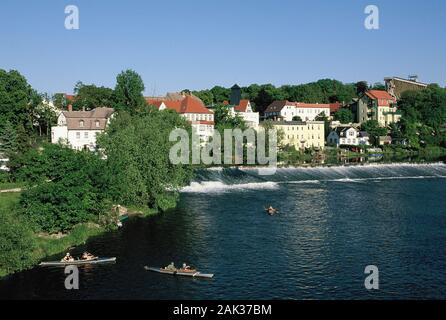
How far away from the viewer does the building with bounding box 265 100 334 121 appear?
13775 centimetres

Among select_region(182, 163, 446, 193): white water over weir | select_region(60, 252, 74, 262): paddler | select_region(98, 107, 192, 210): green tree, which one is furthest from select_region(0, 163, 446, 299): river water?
select_region(182, 163, 446, 193): white water over weir

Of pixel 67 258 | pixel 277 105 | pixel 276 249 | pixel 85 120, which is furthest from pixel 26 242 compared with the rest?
pixel 277 105

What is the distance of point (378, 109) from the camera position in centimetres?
13812

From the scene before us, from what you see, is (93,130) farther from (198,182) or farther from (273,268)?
(273,268)

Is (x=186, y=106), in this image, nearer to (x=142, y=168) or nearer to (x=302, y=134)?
(x=302, y=134)

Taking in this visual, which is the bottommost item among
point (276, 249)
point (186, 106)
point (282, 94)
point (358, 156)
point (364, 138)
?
point (276, 249)

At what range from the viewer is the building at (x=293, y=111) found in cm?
13775

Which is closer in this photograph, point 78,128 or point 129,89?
point 78,128

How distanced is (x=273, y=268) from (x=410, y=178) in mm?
54797

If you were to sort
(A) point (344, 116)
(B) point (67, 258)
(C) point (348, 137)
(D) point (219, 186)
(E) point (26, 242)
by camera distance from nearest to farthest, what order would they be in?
(E) point (26, 242) → (B) point (67, 258) → (D) point (219, 186) → (C) point (348, 137) → (A) point (344, 116)

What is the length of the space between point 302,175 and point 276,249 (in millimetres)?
Answer: 44489

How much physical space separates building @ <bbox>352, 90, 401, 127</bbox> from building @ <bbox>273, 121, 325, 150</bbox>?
2359 cm

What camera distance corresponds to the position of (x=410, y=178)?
8331 centimetres
